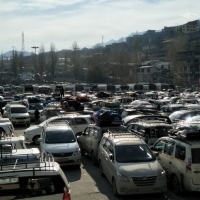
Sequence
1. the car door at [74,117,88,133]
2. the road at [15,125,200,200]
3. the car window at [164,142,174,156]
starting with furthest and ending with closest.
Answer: the car door at [74,117,88,133] < the car window at [164,142,174,156] < the road at [15,125,200,200]

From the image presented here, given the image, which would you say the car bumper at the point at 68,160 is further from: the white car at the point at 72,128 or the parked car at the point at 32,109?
the parked car at the point at 32,109

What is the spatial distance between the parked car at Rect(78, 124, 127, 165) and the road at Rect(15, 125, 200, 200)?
0.57 m

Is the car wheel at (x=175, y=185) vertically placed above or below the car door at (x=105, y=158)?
below

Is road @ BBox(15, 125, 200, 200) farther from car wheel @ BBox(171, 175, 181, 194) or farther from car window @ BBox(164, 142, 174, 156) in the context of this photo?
car window @ BBox(164, 142, 174, 156)

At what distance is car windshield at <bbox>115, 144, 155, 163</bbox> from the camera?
404 inches

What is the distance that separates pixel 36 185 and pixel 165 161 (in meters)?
5.82

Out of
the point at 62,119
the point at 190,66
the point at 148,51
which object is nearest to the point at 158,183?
the point at 62,119

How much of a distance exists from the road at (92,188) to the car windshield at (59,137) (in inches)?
43.4

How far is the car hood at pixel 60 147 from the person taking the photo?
13039mm

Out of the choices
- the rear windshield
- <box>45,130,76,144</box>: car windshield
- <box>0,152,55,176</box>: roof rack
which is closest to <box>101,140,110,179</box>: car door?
<box>45,130,76,144</box>: car windshield

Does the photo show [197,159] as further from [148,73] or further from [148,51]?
[148,51]

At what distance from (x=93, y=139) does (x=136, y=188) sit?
516cm

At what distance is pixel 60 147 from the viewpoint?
13.2m

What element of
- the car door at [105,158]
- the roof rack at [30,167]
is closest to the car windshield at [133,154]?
the car door at [105,158]
